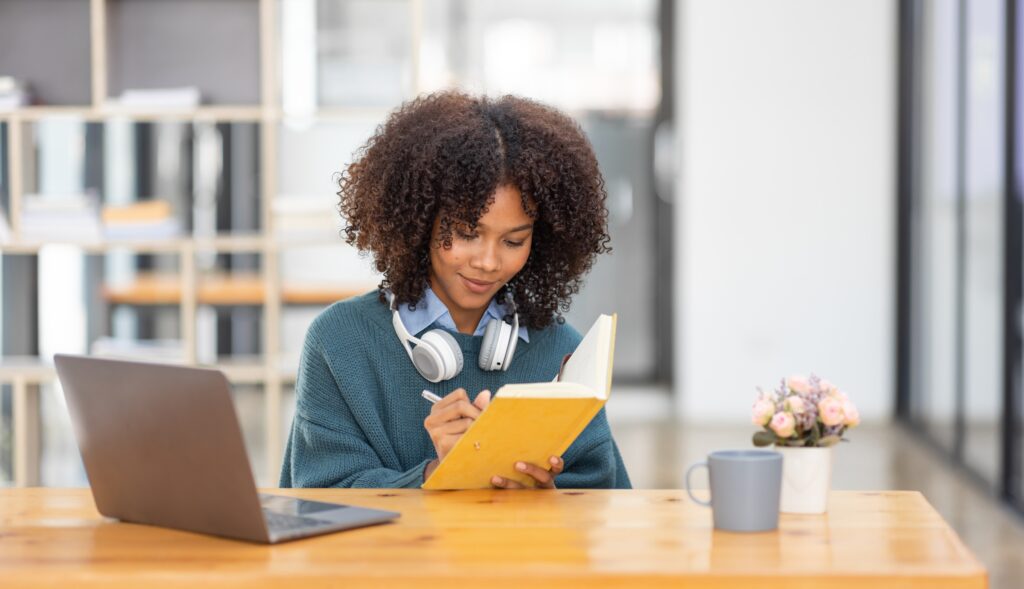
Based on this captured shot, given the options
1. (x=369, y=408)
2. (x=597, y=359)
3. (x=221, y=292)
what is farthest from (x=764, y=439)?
(x=221, y=292)

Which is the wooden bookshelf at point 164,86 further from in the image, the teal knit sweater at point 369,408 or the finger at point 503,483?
the finger at point 503,483

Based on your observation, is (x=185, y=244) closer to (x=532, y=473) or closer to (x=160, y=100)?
(x=160, y=100)

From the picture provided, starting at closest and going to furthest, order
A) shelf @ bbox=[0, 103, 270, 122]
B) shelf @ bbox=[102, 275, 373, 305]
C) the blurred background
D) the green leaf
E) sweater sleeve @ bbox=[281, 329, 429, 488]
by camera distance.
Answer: the green leaf → sweater sleeve @ bbox=[281, 329, 429, 488] → shelf @ bbox=[0, 103, 270, 122] → the blurred background → shelf @ bbox=[102, 275, 373, 305]

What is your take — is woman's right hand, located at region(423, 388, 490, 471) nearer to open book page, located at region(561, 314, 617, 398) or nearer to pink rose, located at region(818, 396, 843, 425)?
open book page, located at region(561, 314, 617, 398)

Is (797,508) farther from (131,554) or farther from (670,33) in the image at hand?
(670,33)

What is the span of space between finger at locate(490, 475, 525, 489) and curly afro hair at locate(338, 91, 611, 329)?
37 cm

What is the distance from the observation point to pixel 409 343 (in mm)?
1894

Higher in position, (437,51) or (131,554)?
(437,51)

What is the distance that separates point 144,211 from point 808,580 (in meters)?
3.31

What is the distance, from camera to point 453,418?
5.49 ft

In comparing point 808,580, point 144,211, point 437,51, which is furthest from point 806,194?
point 808,580

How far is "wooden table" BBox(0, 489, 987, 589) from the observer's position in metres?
1.22

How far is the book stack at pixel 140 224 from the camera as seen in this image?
4.13 metres

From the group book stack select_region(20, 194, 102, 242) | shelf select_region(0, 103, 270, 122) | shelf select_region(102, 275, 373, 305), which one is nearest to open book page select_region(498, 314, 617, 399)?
shelf select_region(0, 103, 270, 122)
